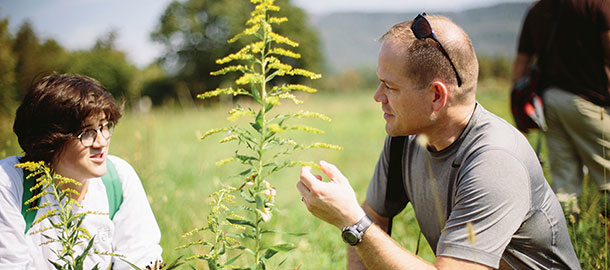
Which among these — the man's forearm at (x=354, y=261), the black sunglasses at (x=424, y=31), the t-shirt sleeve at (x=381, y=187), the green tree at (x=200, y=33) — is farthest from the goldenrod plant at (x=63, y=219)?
the green tree at (x=200, y=33)

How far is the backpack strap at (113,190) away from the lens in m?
2.34

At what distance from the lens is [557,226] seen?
206cm

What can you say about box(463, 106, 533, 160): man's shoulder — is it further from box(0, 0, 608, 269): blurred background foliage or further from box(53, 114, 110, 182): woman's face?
box(53, 114, 110, 182): woman's face

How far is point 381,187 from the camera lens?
2.71 metres

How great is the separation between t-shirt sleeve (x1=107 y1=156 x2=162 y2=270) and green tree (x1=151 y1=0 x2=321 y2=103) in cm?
4655

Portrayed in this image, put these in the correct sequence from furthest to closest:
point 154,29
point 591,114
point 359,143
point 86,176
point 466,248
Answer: point 154,29 < point 359,143 < point 591,114 < point 86,176 < point 466,248

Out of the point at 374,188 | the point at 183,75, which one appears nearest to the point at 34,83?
the point at 374,188

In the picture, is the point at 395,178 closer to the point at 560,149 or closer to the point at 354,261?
the point at 354,261

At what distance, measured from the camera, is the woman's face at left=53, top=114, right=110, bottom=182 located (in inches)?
85.7

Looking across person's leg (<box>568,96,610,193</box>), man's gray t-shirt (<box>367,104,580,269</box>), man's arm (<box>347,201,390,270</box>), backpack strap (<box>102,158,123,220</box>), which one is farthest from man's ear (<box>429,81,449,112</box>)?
person's leg (<box>568,96,610,193</box>)

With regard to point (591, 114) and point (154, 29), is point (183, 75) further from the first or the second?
point (591, 114)

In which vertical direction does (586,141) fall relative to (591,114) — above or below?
below

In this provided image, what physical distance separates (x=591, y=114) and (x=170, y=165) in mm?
6041

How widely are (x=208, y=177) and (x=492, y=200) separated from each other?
5400 millimetres
